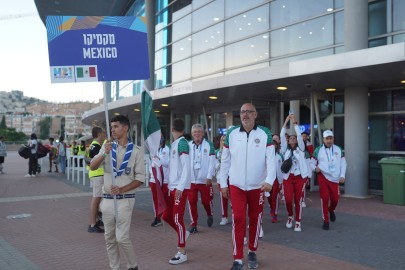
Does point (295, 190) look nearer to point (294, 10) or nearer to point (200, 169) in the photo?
point (200, 169)

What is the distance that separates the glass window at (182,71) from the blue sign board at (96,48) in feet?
49.2

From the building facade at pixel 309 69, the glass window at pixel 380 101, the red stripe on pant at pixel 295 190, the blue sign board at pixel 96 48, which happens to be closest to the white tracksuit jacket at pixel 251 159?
the blue sign board at pixel 96 48

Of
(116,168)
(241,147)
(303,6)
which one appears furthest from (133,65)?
(303,6)

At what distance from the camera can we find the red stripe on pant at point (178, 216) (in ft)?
18.9

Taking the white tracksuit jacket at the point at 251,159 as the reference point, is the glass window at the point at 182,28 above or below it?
above

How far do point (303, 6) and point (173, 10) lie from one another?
9357mm

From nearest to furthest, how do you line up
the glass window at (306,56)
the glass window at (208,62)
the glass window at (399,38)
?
the glass window at (399,38) < the glass window at (306,56) < the glass window at (208,62)

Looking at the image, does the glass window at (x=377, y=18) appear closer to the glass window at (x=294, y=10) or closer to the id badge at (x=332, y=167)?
the glass window at (x=294, y=10)

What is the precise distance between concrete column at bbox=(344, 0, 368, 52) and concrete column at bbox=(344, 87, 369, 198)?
1318 millimetres

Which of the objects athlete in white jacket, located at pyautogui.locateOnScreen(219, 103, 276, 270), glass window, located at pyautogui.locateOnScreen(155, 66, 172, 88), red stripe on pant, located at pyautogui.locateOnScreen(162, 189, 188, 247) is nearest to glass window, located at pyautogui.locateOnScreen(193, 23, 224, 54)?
glass window, located at pyautogui.locateOnScreen(155, 66, 172, 88)

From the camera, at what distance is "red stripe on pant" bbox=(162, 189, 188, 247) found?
577 cm

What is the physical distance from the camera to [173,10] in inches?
857

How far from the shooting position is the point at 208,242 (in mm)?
6879

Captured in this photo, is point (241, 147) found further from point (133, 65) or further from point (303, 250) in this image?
point (303, 250)
